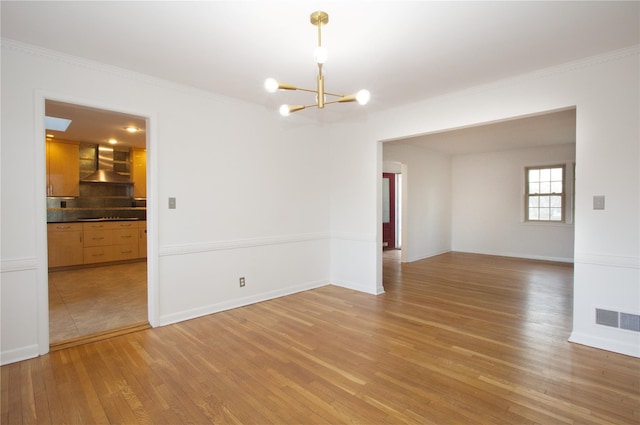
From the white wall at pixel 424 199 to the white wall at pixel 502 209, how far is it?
1.23 feet

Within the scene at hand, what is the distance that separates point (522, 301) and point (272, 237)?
3506 mm

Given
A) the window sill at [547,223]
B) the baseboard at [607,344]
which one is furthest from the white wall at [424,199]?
the baseboard at [607,344]

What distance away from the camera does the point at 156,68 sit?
3203mm

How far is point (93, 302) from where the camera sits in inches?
168

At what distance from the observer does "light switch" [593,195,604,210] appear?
293 cm

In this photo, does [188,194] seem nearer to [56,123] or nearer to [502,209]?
[56,123]

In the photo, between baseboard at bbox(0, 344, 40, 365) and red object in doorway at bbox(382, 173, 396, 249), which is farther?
red object in doorway at bbox(382, 173, 396, 249)

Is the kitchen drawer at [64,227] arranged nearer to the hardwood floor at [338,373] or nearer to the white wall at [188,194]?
the white wall at [188,194]

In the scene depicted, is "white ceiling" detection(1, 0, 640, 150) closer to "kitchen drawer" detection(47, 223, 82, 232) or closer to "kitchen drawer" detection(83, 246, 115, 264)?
"kitchen drawer" detection(47, 223, 82, 232)

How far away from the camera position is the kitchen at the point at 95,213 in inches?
177

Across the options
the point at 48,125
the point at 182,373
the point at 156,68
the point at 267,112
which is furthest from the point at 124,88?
the point at 48,125

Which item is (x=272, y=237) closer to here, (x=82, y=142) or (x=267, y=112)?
(x=267, y=112)

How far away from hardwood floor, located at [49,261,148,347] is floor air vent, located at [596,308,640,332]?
457 centimetres

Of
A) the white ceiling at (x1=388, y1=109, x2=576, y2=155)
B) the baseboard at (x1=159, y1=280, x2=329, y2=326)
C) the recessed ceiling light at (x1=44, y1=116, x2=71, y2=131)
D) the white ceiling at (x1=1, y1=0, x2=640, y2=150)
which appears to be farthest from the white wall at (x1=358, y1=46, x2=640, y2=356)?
the recessed ceiling light at (x1=44, y1=116, x2=71, y2=131)
